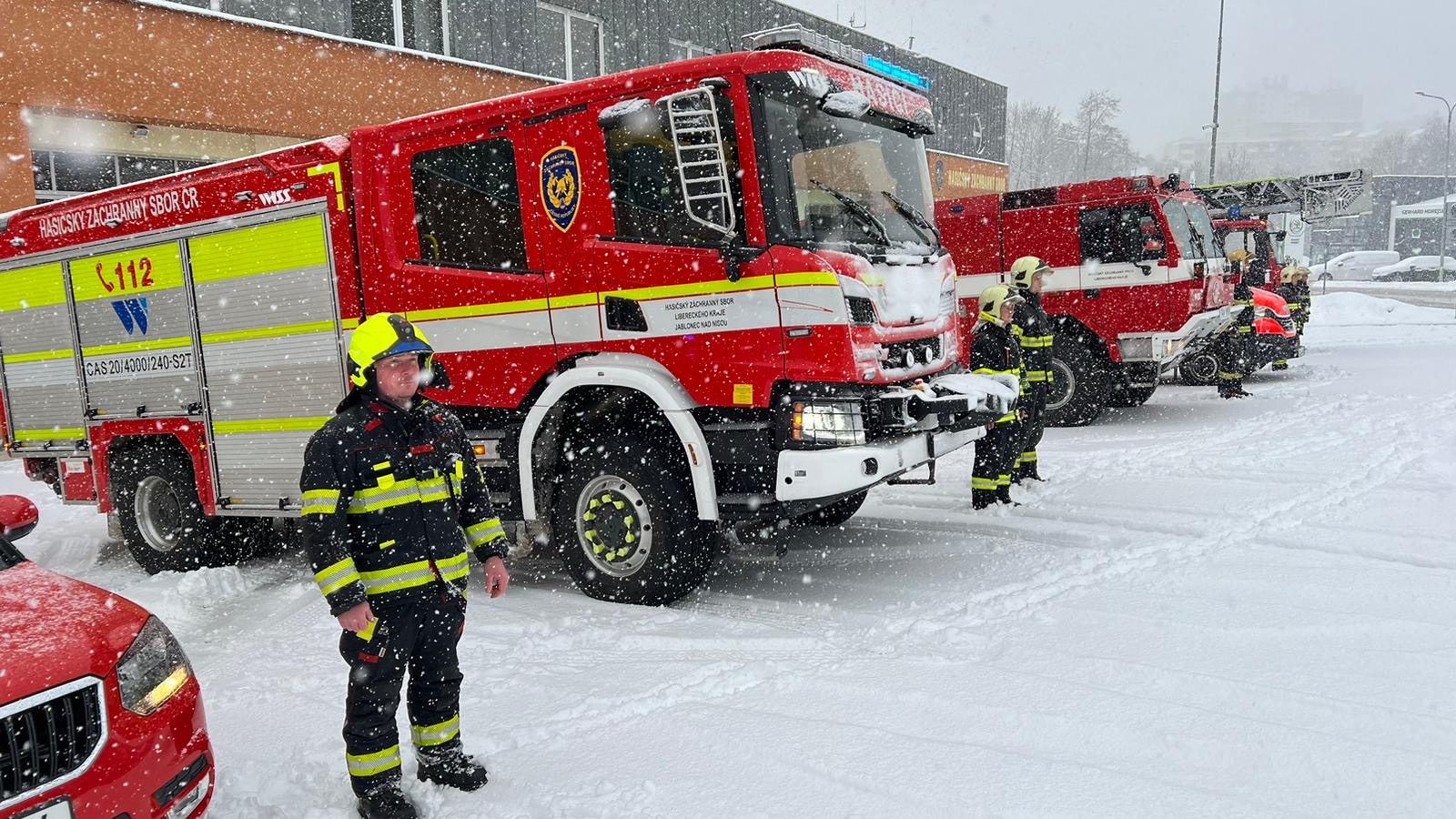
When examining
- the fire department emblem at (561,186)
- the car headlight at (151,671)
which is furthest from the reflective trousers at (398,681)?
the fire department emblem at (561,186)

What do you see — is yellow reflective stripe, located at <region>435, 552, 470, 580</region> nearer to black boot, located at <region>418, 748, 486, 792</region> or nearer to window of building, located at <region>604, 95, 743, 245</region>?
black boot, located at <region>418, 748, 486, 792</region>

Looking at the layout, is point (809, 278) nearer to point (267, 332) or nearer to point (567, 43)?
point (267, 332)

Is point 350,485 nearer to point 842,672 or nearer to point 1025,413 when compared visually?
point 842,672

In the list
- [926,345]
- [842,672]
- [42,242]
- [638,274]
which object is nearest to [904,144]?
[926,345]

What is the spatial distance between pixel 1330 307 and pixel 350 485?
29.5m

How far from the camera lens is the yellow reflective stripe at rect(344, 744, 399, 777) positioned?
10.3 feet

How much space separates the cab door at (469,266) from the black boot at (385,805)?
2667mm

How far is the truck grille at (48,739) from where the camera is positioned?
2.55 metres

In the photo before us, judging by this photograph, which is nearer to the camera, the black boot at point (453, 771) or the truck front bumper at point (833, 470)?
the black boot at point (453, 771)

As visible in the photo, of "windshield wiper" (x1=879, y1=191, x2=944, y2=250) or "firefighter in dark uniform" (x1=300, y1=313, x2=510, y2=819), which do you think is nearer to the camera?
"firefighter in dark uniform" (x1=300, y1=313, x2=510, y2=819)

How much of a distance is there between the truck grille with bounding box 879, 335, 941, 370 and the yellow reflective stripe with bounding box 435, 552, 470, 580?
245 cm

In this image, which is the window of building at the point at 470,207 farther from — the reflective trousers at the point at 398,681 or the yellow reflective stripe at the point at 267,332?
the reflective trousers at the point at 398,681

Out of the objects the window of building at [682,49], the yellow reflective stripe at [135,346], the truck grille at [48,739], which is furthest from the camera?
the window of building at [682,49]

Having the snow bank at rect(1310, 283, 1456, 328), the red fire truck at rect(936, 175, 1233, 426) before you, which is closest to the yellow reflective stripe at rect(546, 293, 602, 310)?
the red fire truck at rect(936, 175, 1233, 426)
